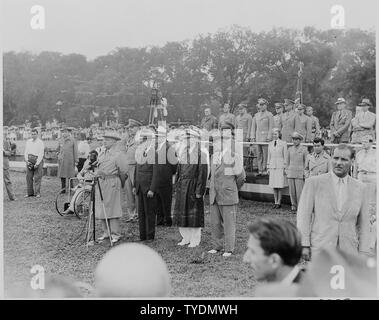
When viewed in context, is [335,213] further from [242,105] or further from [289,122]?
[289,122]

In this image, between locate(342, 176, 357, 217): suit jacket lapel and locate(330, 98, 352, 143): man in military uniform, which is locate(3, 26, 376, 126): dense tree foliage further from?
locate(342, 176, 357, 217): suit jacket lapel

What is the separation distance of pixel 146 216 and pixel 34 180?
109 inches

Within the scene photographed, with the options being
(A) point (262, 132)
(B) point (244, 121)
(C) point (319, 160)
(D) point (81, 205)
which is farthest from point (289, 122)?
(D) point (81, 205)

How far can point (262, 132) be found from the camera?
705cm

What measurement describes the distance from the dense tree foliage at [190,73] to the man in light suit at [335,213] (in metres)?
1.11

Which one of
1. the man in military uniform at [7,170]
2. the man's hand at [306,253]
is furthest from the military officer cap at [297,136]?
the man in military uniform at [7,170]

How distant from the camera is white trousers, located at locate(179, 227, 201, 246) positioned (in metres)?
5.19

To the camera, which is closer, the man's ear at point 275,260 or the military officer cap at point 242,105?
the man's ear at point 275,260

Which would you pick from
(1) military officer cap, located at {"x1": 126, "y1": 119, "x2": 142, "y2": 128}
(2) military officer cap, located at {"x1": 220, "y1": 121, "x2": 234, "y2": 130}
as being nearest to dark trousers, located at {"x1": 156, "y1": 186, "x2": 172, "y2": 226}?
(1) military officer cap, located at {"x1": 126, "y1": 119, "x2": 142, "y2": 128}

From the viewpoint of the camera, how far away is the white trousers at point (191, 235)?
5.19 meters

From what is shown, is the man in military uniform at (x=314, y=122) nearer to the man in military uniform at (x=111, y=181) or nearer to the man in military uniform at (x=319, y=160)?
the man in military uniform at (x=319, y=160)

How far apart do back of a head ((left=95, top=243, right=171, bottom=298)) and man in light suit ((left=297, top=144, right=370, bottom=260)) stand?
90 cm

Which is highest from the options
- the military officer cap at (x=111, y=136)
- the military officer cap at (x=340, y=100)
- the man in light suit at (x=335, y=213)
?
the military officer cap at (x=340, y=100)
